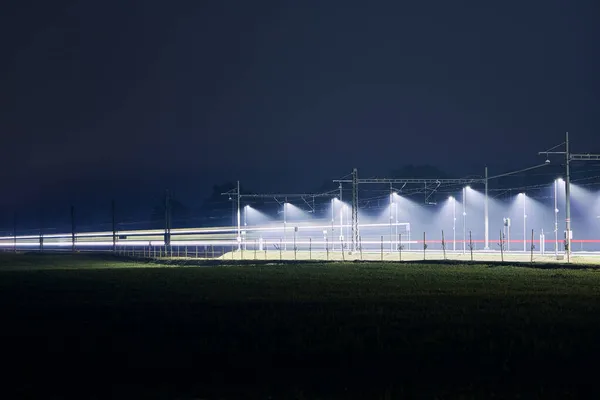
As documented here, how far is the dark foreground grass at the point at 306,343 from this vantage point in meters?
12.7

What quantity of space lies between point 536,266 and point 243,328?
1432 inches

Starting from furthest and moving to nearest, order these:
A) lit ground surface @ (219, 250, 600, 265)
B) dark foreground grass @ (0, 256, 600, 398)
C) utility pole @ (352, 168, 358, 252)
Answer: utility pole @ (352, 168, 358, 252) → lit ground surface @ (219, 250, 600, 265) → dark foreground grass @ (0, 256, 600, 398)

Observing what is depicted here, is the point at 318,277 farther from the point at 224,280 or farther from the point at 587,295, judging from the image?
the point at 587,295

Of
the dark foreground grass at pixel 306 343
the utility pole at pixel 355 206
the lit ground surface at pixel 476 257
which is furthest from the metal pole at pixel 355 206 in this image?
the dark foreground grass at pixel 306 343

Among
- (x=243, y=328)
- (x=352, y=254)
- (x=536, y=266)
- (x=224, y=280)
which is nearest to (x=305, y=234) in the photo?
(x=352, y=254)

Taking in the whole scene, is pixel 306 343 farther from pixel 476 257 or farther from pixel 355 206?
pixel 355 206

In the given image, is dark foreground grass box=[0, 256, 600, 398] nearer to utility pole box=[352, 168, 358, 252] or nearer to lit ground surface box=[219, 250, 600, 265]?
lit ground surface box=[219, 250, 600, 265]

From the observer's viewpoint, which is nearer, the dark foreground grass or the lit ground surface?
the dark foreground grass

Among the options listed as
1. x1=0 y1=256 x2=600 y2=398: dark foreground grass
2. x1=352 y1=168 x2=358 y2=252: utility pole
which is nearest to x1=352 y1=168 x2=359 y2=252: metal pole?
x1=352 y1=168 x2=358 y2=252: utility pole

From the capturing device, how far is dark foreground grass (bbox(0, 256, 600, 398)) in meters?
12.7

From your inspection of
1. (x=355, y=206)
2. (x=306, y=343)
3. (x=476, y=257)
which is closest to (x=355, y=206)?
(x=355, y=206)

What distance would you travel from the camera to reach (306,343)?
17.1 m

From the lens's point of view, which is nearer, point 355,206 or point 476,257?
point 476,257

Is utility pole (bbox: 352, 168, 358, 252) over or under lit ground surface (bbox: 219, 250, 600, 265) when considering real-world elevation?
over
